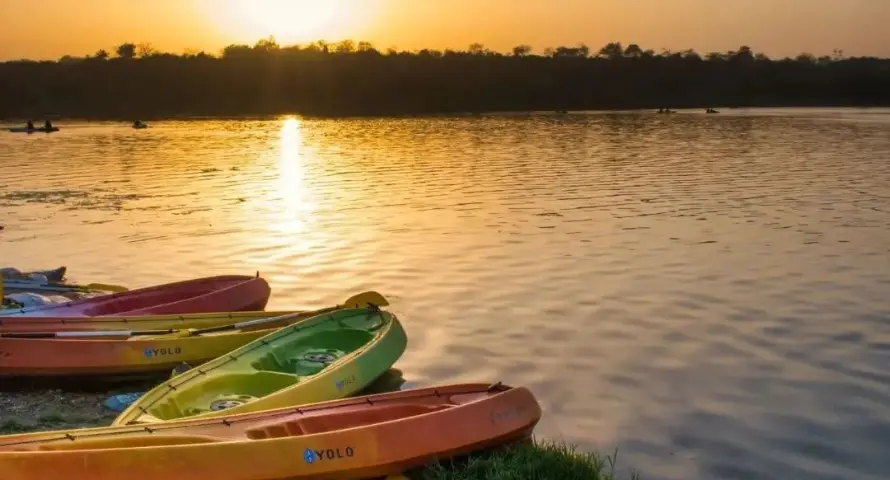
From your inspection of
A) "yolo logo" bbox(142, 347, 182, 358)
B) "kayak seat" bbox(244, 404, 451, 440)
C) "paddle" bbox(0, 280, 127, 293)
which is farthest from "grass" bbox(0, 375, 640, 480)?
"paddle" bbox(0, 280, 127, 293)

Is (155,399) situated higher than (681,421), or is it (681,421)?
(155,399)

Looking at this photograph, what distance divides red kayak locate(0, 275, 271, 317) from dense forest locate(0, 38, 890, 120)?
9766 cm

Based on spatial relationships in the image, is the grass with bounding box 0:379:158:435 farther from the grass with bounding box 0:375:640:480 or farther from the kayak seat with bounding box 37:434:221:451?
the kayak seat with bounding box 37:434:221:451

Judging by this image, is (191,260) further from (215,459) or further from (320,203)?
(215,459)

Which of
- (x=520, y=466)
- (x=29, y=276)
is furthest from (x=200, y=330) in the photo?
(x=520, y=466)

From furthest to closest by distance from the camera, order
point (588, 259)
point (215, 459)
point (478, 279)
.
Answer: point (588, 259)
point (478, 279)
point (215, 459)

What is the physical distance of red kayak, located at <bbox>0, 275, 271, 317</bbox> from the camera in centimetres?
1132

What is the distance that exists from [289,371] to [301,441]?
352 cm

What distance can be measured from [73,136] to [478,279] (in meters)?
56.9

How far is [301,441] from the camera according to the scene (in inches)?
240

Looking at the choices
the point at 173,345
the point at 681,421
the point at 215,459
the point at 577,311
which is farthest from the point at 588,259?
the point at 215,459

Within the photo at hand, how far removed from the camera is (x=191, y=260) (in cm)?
1720

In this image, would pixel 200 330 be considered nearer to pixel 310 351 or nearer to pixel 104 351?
pixel 104 351

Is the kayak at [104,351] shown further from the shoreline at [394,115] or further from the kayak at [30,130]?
the shoreline at [394,115]
